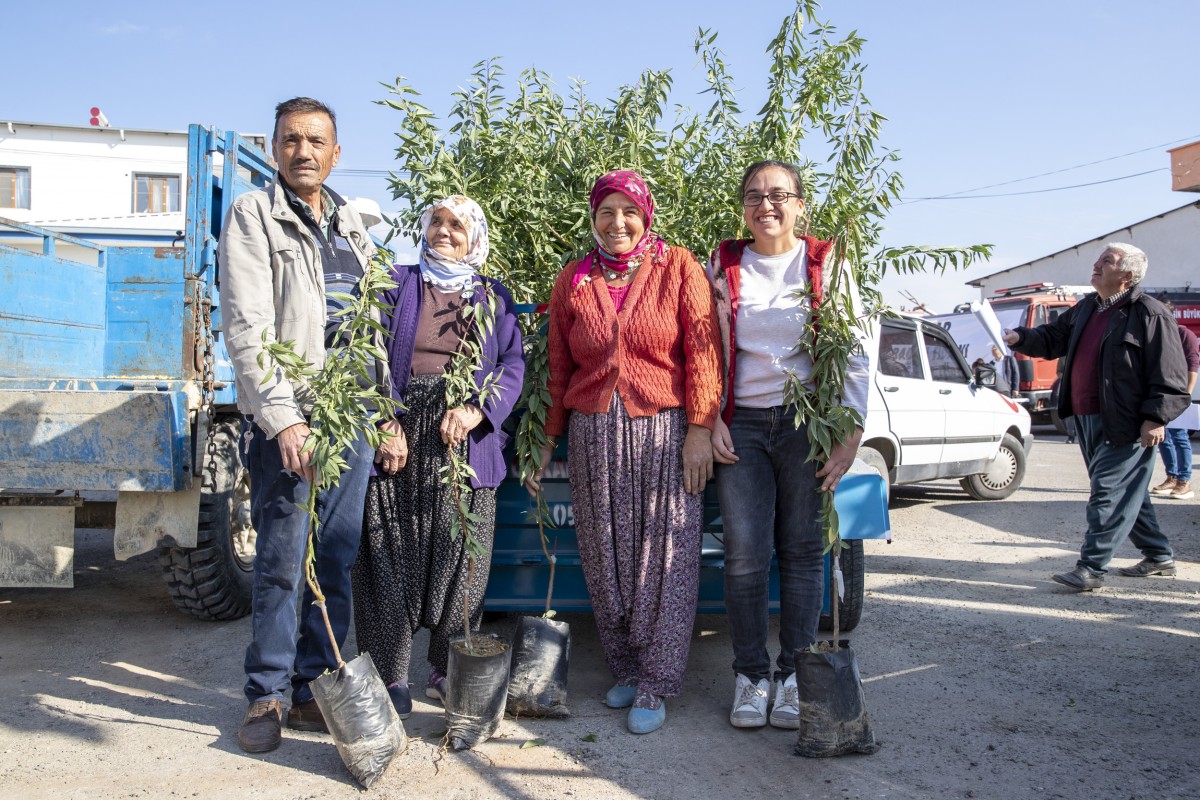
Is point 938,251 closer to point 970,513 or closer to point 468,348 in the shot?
point 468,348

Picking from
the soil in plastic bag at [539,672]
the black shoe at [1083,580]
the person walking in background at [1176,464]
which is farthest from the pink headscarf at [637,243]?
the person walking in background at [1176,464]

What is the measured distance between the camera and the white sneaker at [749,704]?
3.16 meters

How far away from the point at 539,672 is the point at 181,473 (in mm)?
1934

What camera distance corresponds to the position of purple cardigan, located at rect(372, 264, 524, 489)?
3207mm

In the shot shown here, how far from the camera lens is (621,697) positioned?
3402mm

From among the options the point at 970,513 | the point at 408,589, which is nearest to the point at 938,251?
the point at 408,589

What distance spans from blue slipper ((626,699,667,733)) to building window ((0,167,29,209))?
88.7 ft

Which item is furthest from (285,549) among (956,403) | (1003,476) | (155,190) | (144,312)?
(155,190)

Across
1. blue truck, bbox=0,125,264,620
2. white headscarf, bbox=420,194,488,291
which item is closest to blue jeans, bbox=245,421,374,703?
white headscarf, bbox=420,194,488,291

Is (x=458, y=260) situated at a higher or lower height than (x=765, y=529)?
higher

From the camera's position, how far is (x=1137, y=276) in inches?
203

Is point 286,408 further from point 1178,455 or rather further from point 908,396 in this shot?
point 1178,455

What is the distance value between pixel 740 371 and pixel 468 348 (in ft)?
3.39

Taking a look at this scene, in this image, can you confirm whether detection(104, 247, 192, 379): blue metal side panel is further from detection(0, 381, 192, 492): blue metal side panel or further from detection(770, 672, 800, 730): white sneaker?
detection(770, 672, 800, 730): white sneaker
